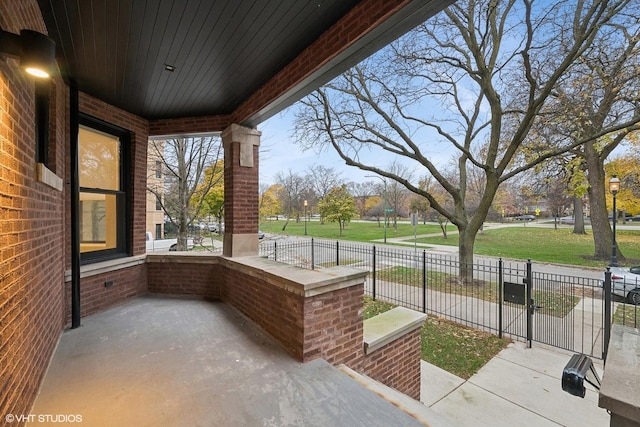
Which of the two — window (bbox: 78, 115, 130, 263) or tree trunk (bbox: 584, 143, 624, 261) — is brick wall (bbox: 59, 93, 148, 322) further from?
tree trunk (bbox: 584, 143, 624, 261)

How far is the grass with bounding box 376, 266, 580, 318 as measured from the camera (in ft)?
22.6

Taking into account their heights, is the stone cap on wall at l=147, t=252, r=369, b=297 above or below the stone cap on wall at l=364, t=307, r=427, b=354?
above

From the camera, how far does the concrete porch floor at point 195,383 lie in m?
2.09

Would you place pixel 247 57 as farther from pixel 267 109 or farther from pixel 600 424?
pixel 600 424

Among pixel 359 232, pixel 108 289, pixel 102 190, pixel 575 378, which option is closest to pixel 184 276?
pixel 108 289

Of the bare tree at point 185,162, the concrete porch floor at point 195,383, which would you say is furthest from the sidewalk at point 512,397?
the bare tree at point 185,162

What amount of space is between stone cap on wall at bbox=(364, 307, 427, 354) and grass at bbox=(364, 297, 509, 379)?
1.21m

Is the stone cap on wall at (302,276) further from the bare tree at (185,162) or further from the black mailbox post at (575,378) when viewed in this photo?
the bare tree at (185,162)

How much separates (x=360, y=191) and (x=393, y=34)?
47569mm

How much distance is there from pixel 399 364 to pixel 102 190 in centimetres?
523

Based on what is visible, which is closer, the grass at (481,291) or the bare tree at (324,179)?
the grass at (481,291)

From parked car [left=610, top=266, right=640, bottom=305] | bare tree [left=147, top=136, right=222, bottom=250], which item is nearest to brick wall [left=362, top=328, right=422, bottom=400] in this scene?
parked car [left=610, top=266, right=640, bottom=305]

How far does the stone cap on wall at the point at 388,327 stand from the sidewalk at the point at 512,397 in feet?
3.05

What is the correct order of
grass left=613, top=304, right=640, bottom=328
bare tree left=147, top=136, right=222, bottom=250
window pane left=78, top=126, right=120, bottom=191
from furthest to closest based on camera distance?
bare tree left=147, top=136, right=222, bottom=250 → grass left=613, top=304, right=640, bottom=328 → window pane left=78, top=126, right=120, bottom=191
